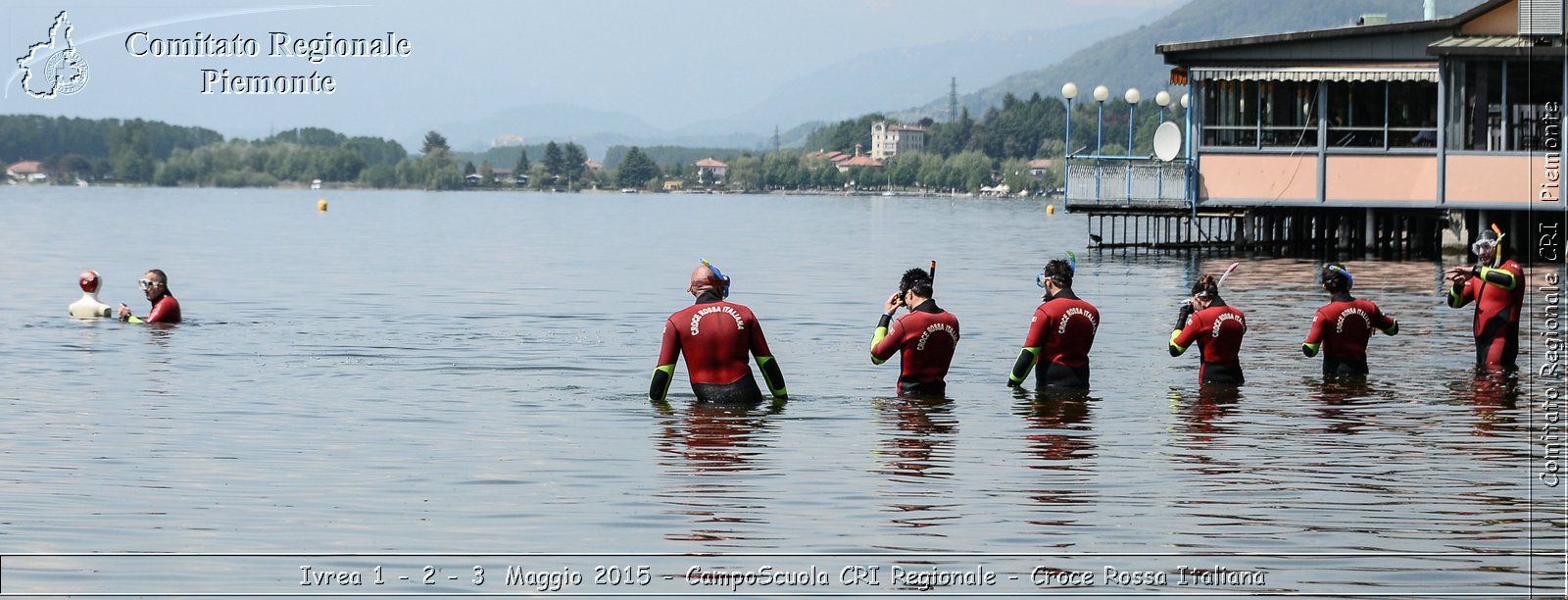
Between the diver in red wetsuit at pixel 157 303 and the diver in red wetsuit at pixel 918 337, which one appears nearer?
the diver in red wetsuit at pixel 918 337

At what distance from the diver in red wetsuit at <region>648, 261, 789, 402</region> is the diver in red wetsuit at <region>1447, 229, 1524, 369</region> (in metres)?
7.06

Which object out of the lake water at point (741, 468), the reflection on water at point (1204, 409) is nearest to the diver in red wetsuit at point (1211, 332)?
the reflection on water at point (1204, 409)

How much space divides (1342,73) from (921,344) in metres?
30.6

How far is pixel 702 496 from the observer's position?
11617 mm

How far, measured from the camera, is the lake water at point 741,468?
954cm

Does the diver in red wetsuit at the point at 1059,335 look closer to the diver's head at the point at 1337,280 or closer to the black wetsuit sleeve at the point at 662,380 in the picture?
the diver's head at the point at 1337,280

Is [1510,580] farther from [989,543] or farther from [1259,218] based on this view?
[1259,218]

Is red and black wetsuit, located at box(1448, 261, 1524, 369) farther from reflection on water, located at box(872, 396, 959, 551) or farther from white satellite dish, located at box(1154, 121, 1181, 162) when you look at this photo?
white satellite dish, located at box(1154, 121, 1181, 162)

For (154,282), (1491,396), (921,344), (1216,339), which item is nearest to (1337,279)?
(1216,339)

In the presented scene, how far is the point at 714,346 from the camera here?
14648 millimetres

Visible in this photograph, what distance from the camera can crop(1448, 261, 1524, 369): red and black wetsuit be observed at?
18109 millimetres

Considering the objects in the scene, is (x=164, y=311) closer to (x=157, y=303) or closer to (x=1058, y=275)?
(x=157, y=303)

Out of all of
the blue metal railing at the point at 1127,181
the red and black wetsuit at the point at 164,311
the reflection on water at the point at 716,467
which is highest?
the blue metal railing at the point at 1127,181

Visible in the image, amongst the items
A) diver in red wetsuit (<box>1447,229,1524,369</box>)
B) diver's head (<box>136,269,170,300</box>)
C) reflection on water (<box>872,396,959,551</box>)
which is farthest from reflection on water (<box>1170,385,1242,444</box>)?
diver's head (<box>136,269,170,300</box>)
